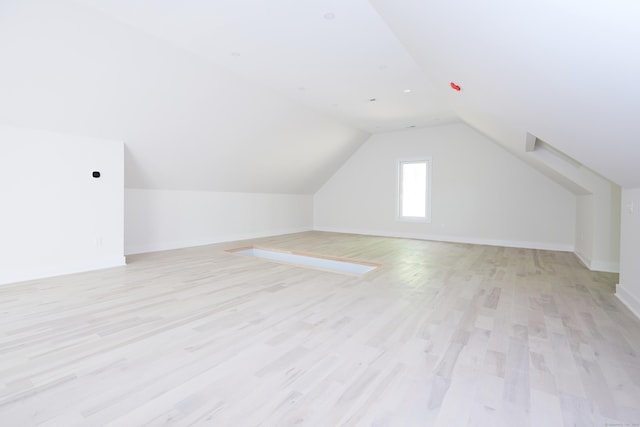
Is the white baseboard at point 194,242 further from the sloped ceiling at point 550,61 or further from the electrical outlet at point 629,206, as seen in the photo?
the electrical outlet at point 629,206

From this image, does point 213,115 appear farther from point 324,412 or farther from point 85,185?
point 324,412

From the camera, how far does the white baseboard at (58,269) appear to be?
3637 millimetres

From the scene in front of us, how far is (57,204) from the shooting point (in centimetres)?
397

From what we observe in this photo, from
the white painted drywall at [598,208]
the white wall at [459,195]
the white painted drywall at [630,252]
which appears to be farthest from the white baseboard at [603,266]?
the white wall at [459,195]

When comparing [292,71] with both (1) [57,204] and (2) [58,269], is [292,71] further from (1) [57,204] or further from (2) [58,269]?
(2) [58,269]

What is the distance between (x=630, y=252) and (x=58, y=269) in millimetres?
6775

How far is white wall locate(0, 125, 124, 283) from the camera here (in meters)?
3.61

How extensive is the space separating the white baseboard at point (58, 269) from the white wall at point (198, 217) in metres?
1.11

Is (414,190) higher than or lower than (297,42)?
lower

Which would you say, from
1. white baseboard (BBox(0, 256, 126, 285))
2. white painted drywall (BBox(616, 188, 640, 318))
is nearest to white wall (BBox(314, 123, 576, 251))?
white painted drywall (BBox(616, 188, 640, 318))

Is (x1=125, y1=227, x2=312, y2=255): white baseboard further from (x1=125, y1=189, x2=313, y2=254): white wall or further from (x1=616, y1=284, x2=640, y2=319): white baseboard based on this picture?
(x1=616, y1=284, x2=640, y2=319): white baseboard

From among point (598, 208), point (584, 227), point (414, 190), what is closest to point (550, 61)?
point (598, 208)

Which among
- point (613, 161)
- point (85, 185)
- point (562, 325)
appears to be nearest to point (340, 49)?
point (613, 161)

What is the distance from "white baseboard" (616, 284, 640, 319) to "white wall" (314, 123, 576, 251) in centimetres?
365
